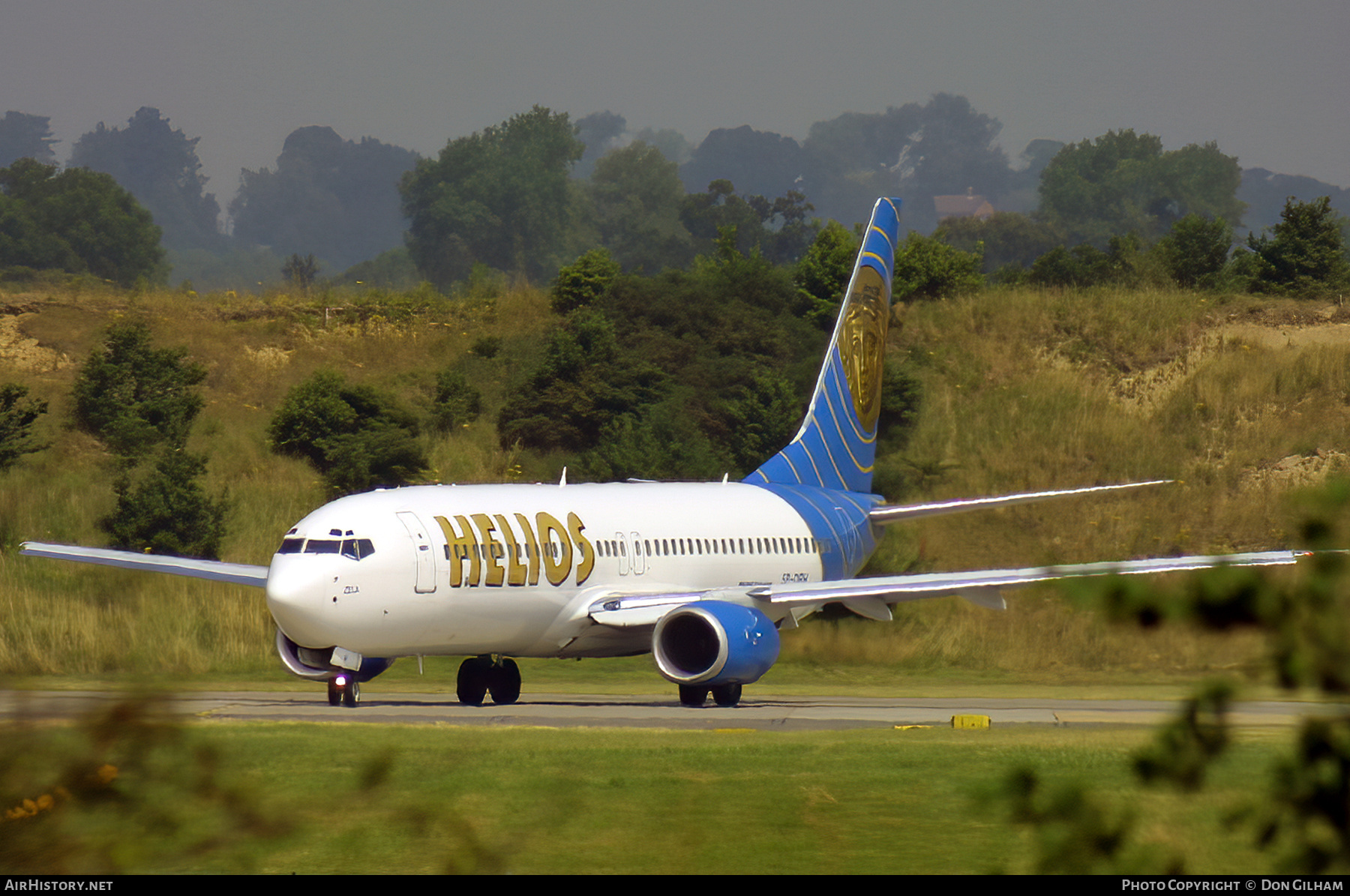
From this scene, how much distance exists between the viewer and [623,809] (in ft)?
39.6

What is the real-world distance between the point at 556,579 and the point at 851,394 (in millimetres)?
13845

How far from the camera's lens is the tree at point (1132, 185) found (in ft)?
573

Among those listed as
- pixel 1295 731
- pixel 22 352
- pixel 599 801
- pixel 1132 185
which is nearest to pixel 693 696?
pixel 599 801

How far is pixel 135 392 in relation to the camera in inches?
1962

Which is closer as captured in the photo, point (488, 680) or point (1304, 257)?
point (488, 680)

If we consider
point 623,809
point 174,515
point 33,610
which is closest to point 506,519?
point 623,809

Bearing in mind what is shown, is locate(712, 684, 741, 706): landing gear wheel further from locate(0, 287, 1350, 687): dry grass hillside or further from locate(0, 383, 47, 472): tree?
locate(0, 383, 47, 472): tree

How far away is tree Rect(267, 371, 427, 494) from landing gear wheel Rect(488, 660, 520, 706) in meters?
18.9

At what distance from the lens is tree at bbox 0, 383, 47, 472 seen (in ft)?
148

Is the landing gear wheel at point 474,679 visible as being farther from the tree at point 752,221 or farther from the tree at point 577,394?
the tree at point 752,221

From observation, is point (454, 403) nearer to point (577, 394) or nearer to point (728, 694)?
point (577, 394)

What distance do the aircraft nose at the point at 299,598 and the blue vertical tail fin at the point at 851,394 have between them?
46.2 feet

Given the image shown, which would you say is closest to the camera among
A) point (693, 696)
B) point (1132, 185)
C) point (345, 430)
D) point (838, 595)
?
point (693, 696)

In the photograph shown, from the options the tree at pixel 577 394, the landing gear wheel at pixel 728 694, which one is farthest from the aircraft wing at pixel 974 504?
the tree at pixel 577 394
